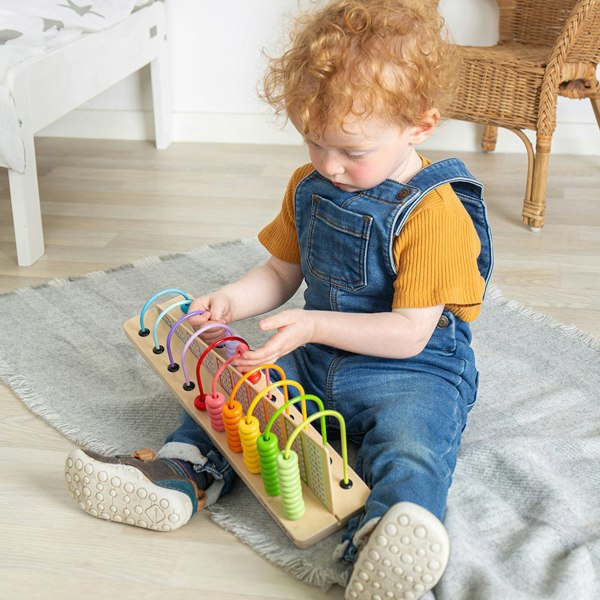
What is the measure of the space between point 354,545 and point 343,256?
1.15ft

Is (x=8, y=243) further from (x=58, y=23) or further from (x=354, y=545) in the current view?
(x=354, y=545)

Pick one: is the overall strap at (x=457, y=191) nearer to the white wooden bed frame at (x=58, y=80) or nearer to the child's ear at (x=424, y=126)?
the child's ear at (x=424, y=126)

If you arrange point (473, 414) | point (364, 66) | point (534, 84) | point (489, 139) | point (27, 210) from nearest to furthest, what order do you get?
point (364, 66)
point (473, 414)
point (27, 210)
point (534, 84)
point (489, 139)

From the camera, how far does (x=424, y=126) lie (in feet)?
3.17

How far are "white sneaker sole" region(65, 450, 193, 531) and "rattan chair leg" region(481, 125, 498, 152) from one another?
5.58 ft

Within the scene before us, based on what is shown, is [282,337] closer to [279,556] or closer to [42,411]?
[279,556]

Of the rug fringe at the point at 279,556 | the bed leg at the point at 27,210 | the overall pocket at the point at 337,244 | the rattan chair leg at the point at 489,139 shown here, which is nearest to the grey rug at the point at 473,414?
the rug fringe at the point at 279,556

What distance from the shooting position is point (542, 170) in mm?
1810

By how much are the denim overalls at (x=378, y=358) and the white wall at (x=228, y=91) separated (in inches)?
52.3

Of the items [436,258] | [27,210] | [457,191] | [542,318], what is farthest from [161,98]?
[436,258]

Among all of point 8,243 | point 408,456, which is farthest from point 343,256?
point 8,243

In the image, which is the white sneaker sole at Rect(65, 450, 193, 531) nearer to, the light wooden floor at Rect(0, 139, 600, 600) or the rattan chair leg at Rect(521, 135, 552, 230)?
the light wooden floor at Rect(0, 139, 600, 600)

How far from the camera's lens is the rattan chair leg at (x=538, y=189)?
1805mm

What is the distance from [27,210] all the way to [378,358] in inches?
37.1
